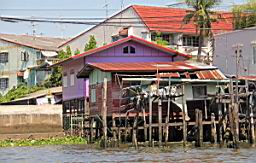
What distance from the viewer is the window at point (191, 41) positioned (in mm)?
52938

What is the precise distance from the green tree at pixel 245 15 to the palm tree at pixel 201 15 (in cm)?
159

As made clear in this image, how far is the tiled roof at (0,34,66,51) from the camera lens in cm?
5872

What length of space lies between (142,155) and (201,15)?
83.6 ft

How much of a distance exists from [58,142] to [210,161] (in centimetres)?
1592

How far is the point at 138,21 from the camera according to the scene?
51969mm

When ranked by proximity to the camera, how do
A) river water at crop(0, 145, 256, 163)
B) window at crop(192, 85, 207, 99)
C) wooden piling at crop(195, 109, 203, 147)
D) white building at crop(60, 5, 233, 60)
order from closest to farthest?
river water at crop(0, 145, 256, 163) → wooden piling at crop(195, 109, 203, 147) → window at crop(192, 85, 207, 99) → white building at crop(60, 5, 233, 60)

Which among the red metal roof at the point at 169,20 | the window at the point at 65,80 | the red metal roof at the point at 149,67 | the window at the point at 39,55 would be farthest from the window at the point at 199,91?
the window at the point at 39,55

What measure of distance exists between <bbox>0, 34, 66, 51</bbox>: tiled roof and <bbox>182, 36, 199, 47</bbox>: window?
12.6 m

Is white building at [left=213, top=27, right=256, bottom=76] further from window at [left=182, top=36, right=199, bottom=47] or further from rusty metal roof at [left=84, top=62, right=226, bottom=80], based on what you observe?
window at [left=182, top=36, right=199, bottom=47]

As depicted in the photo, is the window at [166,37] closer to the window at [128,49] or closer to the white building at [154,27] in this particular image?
the white building at [154,27]

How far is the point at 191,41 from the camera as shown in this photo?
53.3 meters

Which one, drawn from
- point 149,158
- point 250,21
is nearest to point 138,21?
point 250,21

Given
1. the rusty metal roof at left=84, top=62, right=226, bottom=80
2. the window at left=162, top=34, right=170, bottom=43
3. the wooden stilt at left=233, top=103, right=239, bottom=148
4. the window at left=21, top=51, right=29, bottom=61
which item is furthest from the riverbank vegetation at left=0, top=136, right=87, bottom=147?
the window at left=21, top=51, right=29, bottom=61

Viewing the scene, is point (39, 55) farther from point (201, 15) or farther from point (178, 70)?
point (178, 70)
